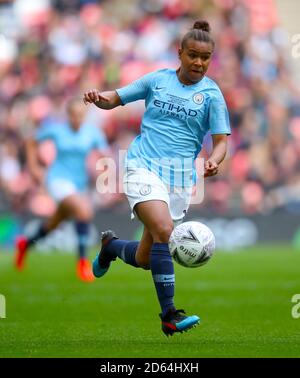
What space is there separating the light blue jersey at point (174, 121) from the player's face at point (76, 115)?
591cm

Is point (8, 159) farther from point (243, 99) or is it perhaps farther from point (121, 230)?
point (243, 99)

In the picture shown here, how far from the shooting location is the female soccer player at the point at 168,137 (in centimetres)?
731

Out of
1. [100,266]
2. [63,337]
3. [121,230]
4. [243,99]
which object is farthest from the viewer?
[243,99]

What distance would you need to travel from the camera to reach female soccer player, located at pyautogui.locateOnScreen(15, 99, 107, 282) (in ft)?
44.7

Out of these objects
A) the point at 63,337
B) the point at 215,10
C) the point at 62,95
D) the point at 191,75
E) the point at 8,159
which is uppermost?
the point at 215,10

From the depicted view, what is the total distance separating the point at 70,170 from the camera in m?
14.1

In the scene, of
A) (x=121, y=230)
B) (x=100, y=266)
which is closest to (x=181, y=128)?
(x=100, y=266)

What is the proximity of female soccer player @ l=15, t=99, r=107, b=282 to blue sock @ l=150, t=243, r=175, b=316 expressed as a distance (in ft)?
20.6

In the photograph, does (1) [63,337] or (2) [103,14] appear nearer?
(1) [63,337]

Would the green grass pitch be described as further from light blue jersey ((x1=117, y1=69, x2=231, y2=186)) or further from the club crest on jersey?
the club crest on jersey

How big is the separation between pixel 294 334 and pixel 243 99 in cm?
1351

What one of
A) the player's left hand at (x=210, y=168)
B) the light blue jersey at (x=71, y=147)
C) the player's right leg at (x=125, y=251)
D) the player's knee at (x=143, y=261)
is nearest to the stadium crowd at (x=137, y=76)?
the light blue jersey at (x=71, y=147)

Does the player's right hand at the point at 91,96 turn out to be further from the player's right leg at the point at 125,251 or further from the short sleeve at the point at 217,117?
the player's right leg at the point at 125,251

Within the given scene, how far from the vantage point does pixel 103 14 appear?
70.5 ft
